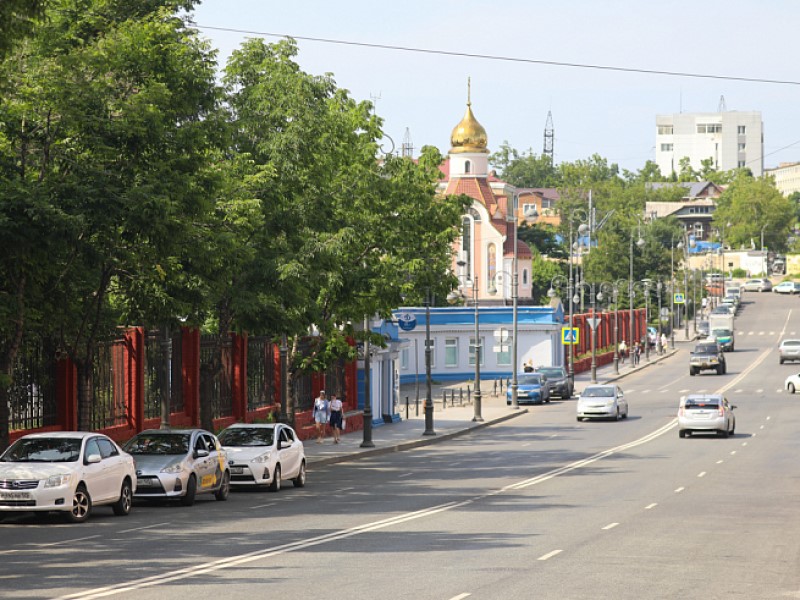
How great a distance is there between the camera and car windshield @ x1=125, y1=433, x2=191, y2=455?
27750 millimetres

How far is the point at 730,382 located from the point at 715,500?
53.8 m

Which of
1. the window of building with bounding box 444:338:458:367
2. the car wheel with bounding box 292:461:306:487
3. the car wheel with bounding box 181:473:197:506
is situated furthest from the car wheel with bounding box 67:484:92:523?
the window of building with bounding box 444:338:458:367

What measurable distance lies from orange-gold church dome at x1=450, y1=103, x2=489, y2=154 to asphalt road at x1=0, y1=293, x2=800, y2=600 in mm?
78475

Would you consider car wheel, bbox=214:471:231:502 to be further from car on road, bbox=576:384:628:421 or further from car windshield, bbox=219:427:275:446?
car on road, bbox=576:384:628:421

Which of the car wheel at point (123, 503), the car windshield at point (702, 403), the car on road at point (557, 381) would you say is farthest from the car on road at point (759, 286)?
the car wheel at point (123, 503)

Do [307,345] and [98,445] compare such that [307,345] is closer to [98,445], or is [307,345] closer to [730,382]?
[98,445]

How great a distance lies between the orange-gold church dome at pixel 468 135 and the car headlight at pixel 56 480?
98370 millimetres

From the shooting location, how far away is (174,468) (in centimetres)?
2705

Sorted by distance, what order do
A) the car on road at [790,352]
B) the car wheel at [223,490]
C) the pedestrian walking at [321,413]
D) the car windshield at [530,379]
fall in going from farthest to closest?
1. the car on road at [790,352]
2. the car windshield at [530,379]
3. the pedestrian walking at [321,413]
4. the car wheel at [223,490]

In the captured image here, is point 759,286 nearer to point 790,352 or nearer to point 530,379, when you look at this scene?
point 790,352

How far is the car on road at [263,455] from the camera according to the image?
101 ft

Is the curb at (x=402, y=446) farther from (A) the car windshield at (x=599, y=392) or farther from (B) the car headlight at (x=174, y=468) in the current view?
(B) the car headlight at (x=174, y=468)

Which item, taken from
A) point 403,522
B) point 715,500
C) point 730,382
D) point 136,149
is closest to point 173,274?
point 136,149

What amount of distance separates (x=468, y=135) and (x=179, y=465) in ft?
311
